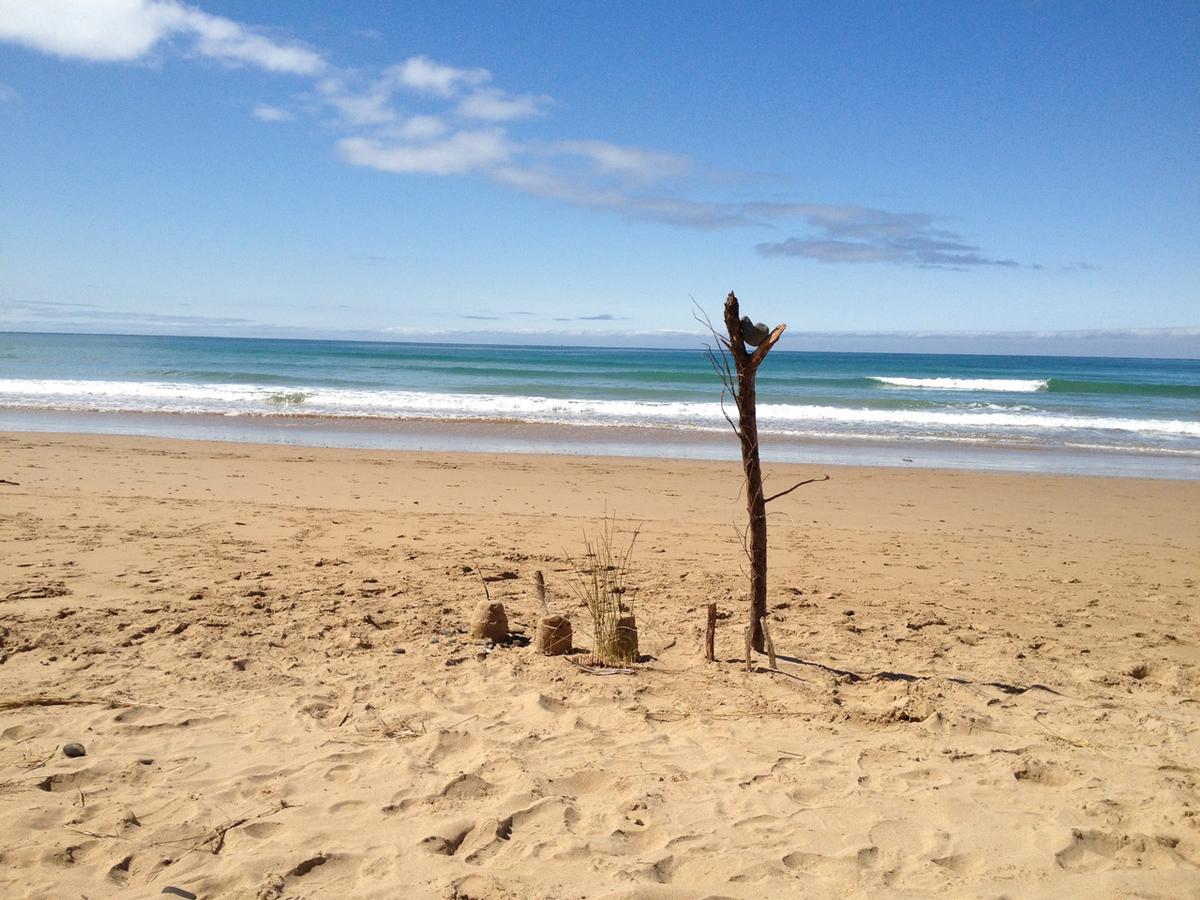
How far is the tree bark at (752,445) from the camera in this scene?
4.49 meters

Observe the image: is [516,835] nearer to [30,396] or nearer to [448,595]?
[448,595]

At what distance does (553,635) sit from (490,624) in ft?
1.43

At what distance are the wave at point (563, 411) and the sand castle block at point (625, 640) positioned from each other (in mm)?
15156

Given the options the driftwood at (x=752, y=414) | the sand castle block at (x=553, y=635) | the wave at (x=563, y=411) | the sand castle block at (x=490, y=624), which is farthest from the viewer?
the wave at (x=563, y=411)

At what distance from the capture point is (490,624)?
5137 millimetres

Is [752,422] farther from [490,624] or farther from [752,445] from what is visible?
[490,624]

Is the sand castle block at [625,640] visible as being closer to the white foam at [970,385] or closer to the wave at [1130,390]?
the white foam at [970,385]

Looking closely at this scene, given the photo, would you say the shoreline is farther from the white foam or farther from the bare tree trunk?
the white foam

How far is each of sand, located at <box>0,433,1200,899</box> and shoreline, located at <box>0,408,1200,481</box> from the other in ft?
22.4

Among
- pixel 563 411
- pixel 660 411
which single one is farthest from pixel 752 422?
pixel 660 411

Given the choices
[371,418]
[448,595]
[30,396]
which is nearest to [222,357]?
[30,396]

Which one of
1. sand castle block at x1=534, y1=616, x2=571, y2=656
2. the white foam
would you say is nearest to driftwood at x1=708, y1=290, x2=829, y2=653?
sand castle block at x1=534, y1=616, x2=571, y2=656

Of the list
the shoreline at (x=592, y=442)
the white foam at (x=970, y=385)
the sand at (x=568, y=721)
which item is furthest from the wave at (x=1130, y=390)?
the sand at (x=568, y=721)

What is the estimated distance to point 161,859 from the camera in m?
2.88
